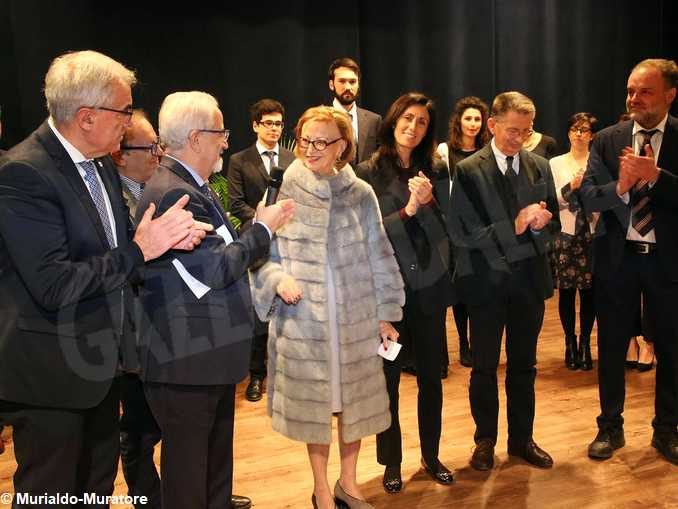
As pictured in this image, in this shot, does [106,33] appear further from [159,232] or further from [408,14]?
[159,232]

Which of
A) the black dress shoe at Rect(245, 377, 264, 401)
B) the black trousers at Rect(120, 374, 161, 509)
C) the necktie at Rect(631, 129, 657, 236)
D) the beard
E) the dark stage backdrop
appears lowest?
the black dress shoe at Rect(245, 377, 264, 401)

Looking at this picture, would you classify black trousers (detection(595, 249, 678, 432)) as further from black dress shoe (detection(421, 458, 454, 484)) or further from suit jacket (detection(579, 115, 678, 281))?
black dress shoe (detection(421, 458, 454, 484))

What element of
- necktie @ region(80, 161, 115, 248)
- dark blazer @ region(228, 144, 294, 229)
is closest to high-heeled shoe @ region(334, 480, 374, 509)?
necktie @ region(80, 161, 115, 248)

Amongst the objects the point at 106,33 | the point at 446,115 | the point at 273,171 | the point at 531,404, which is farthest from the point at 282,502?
the point at 446,115

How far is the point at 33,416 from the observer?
2.01m

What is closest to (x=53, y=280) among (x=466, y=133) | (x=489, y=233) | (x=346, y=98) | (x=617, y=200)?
(x=489, y=233)

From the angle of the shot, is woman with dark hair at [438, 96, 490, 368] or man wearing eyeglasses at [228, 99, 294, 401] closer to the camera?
man wearing eyeglasses at [228, 99, 294, 401]

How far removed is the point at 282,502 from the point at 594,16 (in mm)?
6341

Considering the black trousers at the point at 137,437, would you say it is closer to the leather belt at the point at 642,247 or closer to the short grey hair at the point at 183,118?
the short grey hair at the point at 183,118

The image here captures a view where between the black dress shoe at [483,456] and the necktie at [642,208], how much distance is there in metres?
1.21

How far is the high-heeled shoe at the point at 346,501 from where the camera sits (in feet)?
9.56

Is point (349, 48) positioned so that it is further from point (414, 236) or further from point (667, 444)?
point (667, 444)

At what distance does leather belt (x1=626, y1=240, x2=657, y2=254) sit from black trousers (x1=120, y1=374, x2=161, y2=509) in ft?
7.43

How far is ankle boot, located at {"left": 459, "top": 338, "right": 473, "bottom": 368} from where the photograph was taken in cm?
494
